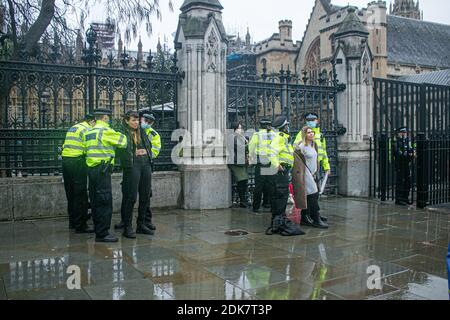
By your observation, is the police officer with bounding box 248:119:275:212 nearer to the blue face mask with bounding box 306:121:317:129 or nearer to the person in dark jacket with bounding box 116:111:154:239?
the blue face mask with bounding box 306:121:317:129

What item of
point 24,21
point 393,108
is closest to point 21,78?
point 24,21

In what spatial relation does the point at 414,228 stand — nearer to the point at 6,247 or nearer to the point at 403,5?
the point at 6,247

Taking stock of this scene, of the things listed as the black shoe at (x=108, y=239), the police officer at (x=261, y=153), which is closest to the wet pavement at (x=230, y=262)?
the black shoe at (x=108, y=239)

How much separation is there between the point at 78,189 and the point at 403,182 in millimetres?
7060

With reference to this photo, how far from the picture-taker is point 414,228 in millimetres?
7512

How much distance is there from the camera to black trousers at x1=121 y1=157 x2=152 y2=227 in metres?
6.73

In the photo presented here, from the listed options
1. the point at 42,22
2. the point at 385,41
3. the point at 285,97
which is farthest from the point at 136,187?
the point at 385,41

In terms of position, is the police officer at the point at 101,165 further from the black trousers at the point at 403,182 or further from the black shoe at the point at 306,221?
the black trousers at the point at 403,182

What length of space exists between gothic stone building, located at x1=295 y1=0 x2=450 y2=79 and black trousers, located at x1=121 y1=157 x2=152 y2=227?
38.3 m

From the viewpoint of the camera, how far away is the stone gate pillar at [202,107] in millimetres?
9289

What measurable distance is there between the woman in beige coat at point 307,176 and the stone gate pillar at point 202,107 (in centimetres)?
236

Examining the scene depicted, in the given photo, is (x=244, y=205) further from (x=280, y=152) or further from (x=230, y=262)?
(x=230, y=262)

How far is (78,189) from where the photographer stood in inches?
283
